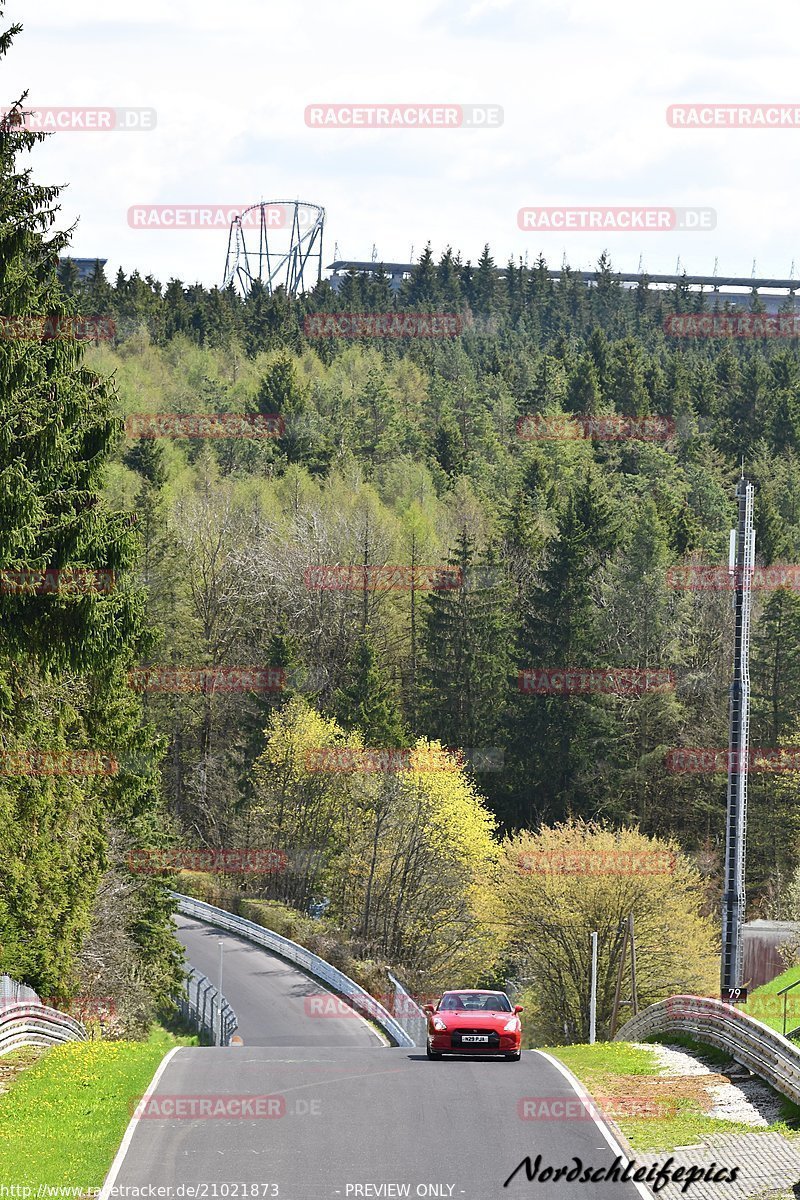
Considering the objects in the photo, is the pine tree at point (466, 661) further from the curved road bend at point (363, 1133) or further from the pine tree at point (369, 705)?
the curved road bend at point (363, 1133)

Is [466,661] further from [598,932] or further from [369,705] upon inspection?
[598,932]

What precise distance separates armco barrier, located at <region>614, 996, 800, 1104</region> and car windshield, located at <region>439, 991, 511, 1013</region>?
3.14 meters

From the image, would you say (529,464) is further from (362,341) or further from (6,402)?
(6,402)

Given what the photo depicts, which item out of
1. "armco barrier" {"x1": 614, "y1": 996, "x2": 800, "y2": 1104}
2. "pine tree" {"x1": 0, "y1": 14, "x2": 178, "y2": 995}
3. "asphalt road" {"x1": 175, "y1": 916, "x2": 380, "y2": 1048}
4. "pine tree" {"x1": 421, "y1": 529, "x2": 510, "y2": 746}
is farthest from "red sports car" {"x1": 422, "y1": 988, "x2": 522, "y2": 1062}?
"pine tree" {"x1": 421, "y1": 529, "x2": 510, "y2": 746}

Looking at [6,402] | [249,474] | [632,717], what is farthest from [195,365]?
[6,402]

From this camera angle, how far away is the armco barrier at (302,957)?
49.6 meters

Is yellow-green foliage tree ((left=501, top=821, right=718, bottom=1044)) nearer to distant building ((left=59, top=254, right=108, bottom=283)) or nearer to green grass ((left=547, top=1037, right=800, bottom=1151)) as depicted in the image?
green grass ((left=547, top=1037, right=800, bottom=1151))

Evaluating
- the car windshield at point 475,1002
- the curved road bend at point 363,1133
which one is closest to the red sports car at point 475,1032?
the car windshield at point 475,1002

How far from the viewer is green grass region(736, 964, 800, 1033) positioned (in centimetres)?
2520

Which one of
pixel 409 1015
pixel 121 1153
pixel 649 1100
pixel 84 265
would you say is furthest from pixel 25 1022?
pixel 84 265

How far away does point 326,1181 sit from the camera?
15.1 metres

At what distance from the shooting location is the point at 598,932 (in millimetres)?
53406

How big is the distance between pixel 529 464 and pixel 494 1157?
8721cm

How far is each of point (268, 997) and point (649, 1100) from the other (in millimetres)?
35416
